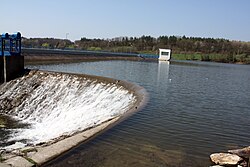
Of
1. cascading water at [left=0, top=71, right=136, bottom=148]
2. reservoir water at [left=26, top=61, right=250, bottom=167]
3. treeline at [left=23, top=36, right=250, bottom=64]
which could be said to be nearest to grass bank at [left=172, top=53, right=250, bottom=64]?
treeline at [left=23, top=36, right=250, bottom=64]

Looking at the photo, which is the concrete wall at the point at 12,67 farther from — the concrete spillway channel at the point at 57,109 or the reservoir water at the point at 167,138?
the reservoir water at the point at 167,138

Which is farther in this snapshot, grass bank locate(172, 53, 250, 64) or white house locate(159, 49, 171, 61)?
grass bank locate(172, 53, 250, 64)

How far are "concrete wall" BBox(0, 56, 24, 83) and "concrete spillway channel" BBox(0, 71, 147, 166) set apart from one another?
83 centimetres

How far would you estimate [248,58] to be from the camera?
302 feet

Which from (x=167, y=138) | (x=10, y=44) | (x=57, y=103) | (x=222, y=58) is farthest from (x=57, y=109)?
(x=222, y=58)

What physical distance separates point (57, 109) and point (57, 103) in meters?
0.97

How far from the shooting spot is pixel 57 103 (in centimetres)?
1559

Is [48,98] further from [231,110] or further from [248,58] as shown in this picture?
[248,58]

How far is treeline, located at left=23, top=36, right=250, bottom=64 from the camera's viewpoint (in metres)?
96.6

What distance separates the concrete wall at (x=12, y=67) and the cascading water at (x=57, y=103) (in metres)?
0.91

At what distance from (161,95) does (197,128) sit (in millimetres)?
6321

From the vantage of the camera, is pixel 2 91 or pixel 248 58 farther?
pixel 248 58

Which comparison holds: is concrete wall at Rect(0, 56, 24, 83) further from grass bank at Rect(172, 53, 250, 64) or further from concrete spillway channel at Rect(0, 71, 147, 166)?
grass bank at Rect(172, 53, 250, 64)

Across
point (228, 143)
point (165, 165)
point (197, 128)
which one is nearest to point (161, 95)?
point (197, 128)
